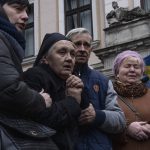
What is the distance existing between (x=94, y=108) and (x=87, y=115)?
0.48 ft

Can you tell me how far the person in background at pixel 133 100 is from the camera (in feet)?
11.7

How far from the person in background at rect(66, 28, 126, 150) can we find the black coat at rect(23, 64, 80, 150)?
18cm

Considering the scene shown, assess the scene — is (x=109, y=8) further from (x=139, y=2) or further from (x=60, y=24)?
(x=60, y=24)

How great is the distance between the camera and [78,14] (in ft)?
46.8

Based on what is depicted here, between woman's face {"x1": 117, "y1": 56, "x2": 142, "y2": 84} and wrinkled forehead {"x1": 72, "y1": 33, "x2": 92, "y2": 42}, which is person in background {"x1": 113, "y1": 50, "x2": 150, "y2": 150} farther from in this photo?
wrinkled forehead {"x1": 72, "y1": 33, "x2": 92, "y2": 42}

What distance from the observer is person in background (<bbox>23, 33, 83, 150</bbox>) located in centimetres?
284

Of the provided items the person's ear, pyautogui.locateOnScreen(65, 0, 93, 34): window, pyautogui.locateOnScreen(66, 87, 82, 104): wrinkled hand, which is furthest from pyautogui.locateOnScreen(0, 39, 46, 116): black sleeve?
pyautogui.locateOnScreen(65, 0, 93, 34): window

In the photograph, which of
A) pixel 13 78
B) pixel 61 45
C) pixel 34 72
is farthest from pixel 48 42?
pixel 13 78

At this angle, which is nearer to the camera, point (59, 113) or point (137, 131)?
point (59, 113)

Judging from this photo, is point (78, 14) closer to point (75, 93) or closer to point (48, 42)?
point (48, 42)

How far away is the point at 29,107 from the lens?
8.79 ft

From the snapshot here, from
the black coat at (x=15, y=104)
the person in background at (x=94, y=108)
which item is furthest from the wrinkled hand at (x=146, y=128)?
the black coat at (x=15, y=104)

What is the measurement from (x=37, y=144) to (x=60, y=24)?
38.6ft

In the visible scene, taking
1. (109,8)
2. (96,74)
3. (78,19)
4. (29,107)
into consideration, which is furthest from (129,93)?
(78,19)
